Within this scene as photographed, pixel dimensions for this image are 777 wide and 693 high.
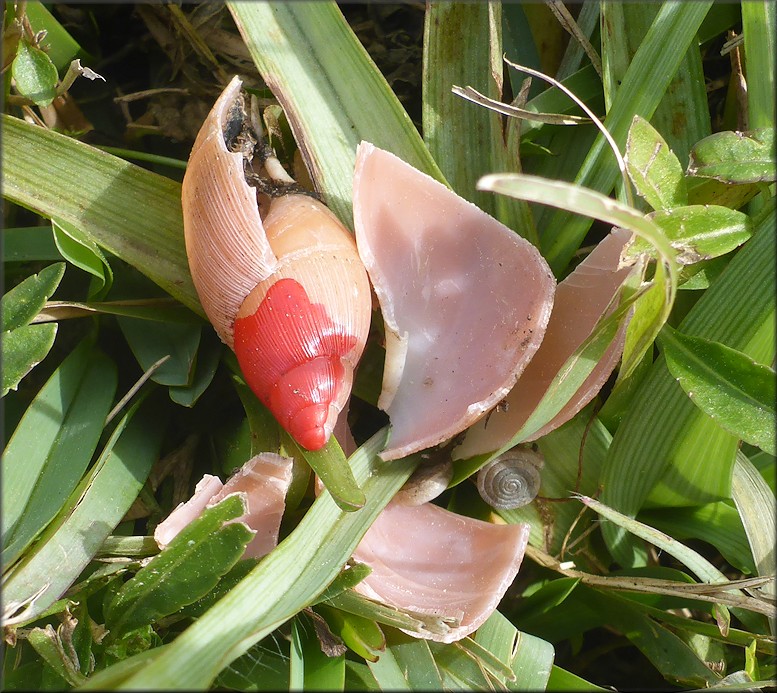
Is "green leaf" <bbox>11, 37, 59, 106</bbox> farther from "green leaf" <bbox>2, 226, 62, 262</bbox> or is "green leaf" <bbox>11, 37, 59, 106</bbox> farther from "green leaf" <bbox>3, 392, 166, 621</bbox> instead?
"green leaf" <bbox>3, 392, 166, 621</bbox>

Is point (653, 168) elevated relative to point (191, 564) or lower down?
elevated

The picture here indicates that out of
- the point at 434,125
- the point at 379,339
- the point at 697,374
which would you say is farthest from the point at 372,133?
the point at 697,374

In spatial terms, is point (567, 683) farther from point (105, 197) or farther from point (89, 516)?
point (105, 197)

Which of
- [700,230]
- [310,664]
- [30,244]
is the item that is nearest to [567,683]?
[310,664]

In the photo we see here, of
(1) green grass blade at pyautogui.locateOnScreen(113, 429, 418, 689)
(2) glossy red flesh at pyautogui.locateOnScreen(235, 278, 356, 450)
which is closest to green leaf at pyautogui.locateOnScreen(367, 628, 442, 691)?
(1) green grass blade at pyautogui.locateOnScreen(113, 429, 418, 689)

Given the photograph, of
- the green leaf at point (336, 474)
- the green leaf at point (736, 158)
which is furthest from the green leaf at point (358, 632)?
the green leaf at point (736, 158)

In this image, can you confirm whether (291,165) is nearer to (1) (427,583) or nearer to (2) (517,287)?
(2) (517,287)

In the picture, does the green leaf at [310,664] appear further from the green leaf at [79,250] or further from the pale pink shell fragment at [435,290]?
the green leaf at [79,250]
